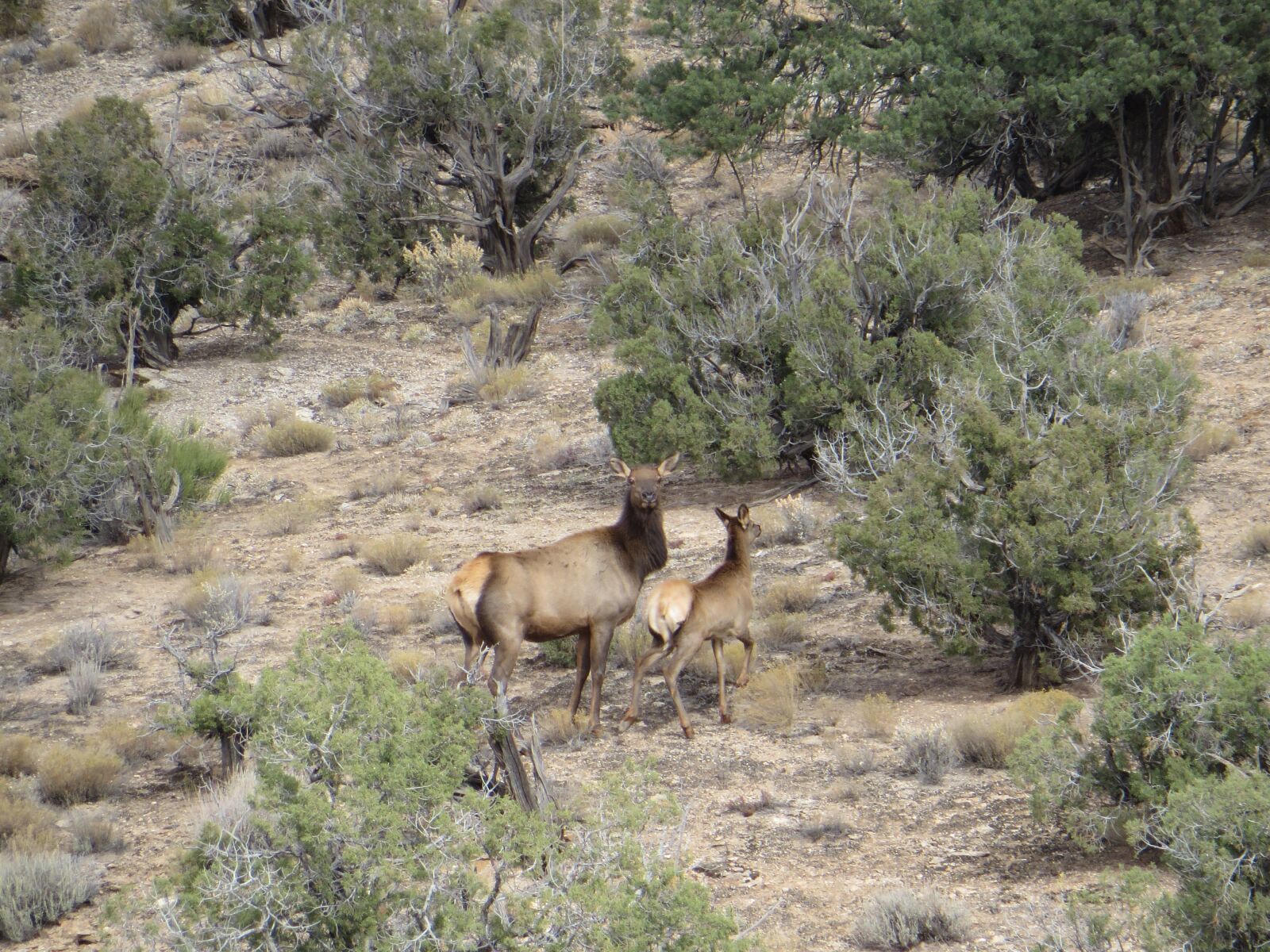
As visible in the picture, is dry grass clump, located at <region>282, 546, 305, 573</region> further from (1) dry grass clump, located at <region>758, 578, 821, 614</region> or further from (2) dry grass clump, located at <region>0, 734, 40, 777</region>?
(1) dry grass clump, located at <region>758, 578, 821, 614</region>

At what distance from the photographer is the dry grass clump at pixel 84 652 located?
11477 mm

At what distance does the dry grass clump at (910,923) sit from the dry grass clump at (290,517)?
10.5m

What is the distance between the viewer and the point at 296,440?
19.0 m

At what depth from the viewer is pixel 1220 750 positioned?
6.52 m

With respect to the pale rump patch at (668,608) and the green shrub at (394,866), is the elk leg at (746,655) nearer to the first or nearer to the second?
the pale rump patch at (668,608)

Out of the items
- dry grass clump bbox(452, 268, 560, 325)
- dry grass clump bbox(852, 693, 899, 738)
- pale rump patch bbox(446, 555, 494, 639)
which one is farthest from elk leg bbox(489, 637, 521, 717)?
dry grass clump bbox(452, 268, 560, 325)

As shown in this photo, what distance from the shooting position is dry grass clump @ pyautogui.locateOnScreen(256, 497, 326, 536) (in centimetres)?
1568

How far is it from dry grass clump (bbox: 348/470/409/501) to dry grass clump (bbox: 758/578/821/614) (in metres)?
6.31

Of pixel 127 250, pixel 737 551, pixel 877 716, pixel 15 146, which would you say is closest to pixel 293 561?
pixel 737 551

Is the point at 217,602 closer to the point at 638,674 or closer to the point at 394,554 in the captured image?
the point at 394,554

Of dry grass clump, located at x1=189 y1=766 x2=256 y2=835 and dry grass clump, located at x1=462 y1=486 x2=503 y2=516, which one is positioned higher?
dry grass clump, located at x1=189 y1=766 x2=256 y2=835

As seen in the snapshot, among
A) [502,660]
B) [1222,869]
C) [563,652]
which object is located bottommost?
[563,652]

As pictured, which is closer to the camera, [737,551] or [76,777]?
[76,777]

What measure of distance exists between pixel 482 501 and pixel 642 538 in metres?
6.03
